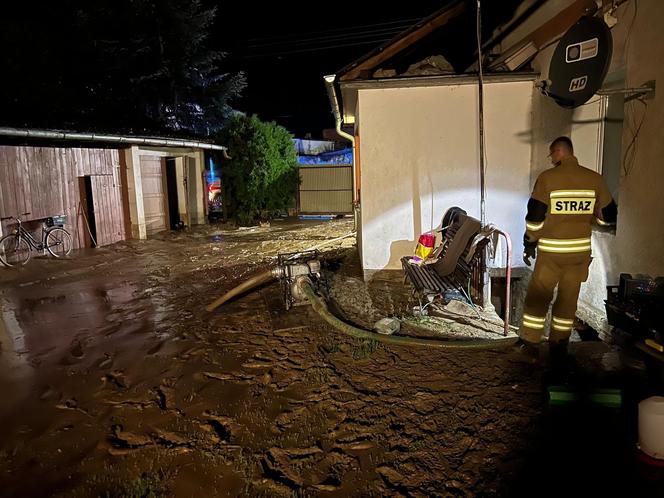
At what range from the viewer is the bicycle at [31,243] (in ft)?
33.2

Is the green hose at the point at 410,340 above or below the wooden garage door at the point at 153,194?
below

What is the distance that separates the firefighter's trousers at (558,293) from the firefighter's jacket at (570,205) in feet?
0.33

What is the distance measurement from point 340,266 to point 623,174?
5.43 m

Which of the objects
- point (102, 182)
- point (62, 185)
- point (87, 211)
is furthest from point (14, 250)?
point (102, 182)

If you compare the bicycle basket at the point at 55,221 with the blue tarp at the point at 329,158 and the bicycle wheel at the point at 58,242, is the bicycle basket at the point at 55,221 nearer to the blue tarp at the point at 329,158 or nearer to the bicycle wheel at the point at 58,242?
the bicycle wheel at the point at 58,242

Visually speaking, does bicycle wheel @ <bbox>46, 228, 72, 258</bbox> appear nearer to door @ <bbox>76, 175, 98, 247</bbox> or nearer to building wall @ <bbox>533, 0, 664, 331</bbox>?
door @ <bbox>76, 175, 98, 247</bbox>

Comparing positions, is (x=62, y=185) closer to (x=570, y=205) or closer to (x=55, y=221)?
(x=55, y=221)

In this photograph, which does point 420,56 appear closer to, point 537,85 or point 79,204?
point 537,85

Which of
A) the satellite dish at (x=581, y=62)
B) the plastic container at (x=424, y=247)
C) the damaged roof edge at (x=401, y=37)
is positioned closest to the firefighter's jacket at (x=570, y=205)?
the satellite dish at (x=581, y=62)

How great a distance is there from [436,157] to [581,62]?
9.48ft

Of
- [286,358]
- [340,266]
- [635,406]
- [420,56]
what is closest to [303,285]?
[286,358]

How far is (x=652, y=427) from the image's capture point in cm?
271

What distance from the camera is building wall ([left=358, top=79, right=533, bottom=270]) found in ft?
24.5

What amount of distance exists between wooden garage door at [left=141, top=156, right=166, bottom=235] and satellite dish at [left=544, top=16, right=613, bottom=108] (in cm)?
1281
